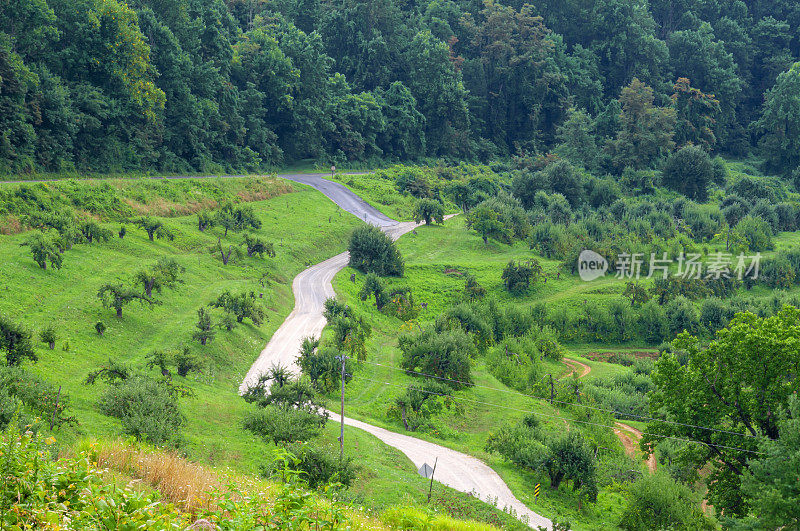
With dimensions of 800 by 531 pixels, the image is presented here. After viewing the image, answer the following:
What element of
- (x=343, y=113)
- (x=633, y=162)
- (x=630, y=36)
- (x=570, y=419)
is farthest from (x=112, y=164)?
(x=630, y=36)

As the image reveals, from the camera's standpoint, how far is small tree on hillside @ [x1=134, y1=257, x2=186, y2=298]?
40.9m

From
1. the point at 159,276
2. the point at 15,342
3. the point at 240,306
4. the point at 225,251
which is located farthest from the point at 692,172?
the point at 15,342

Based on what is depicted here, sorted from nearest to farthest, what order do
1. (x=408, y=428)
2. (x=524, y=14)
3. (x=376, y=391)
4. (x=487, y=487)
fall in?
(x=487, y=487) → (x=408, y=428) → (x=376, y=391) → (x=524, y=14)

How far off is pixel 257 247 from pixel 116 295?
73.6 ft

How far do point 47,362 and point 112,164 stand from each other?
161ft

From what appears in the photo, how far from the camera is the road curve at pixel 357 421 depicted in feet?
85.9

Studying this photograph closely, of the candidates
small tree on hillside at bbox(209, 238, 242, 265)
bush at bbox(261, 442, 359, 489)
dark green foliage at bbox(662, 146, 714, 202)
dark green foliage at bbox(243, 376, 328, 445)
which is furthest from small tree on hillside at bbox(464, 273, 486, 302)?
dark green foliage at bbox(662, 146, 714, 202)

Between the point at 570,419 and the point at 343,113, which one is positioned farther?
the point at 343,113

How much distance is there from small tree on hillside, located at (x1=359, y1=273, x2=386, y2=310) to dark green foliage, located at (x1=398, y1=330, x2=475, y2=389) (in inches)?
550

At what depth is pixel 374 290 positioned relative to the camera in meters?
55.8

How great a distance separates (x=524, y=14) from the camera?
12875cm

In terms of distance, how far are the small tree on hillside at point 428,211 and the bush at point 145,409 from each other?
56389 millimetres

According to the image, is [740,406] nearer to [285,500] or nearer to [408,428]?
[408,428]

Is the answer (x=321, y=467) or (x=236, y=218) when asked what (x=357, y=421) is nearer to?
(x=321, y=467)
